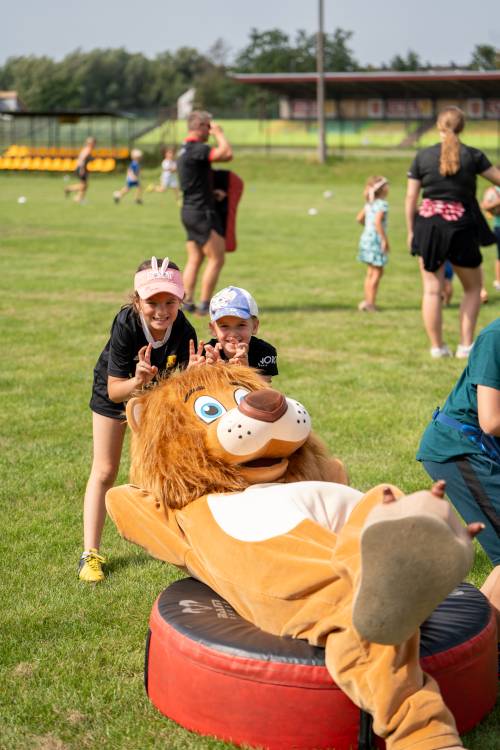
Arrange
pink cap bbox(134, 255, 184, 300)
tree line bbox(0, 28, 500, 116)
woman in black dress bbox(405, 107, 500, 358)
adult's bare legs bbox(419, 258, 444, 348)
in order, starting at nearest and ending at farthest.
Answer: pink cap bbox(134, 255, 184, 300), woman in black dress bbox(405, 107, 500, 358), adult's bare legs bbox(419, 258, 444, 348), tree line bbox(0, 28, 500, 116)

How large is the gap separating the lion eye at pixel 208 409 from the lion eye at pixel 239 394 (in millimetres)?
74

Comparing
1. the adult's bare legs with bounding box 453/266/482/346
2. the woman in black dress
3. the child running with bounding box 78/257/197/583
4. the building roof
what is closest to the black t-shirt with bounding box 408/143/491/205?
the woman in black dress

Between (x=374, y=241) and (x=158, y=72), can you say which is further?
(x=158, y=72)

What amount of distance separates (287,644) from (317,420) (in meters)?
4.23

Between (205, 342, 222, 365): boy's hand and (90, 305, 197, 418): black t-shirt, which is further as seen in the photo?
(90, 305, 197, 418): black t-shirt

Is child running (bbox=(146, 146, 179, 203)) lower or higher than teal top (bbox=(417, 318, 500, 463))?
lower

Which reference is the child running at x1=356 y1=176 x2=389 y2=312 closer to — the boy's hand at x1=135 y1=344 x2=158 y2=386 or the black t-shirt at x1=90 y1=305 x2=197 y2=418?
the black t-shirt at x1=90 y1=305 x2=197 y2=418

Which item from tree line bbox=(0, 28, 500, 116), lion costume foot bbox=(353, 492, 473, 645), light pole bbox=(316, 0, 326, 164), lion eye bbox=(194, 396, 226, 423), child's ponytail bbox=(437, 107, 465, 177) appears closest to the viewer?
lion costume foot bbox=(353, 492, 473, 645)

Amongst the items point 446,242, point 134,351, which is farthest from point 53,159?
point 134,351

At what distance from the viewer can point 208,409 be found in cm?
389

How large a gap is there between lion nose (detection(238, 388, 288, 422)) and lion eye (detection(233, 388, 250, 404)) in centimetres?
22

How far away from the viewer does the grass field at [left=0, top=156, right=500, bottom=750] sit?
146 inches

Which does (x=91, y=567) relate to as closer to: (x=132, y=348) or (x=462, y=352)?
(x=132, y=348)

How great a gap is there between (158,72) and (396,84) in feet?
245
